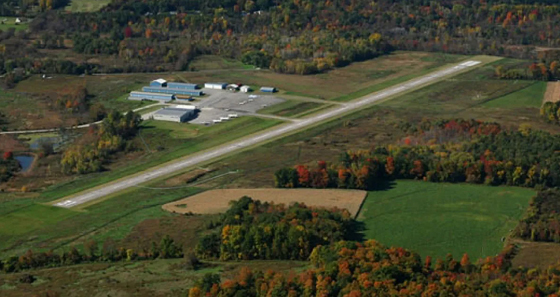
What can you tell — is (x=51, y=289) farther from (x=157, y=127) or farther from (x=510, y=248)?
(x=157, y=127)

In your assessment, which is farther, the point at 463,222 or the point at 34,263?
the point at 463,222

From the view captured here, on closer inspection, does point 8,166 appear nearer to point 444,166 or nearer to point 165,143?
point 165,143

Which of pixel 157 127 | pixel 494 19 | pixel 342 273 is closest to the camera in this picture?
pixel 342 273

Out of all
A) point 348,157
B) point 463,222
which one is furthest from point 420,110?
point 463,222

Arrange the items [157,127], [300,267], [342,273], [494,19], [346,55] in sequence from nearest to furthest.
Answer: [342,273], [300,267], [157,127], [346,55], [494,19]

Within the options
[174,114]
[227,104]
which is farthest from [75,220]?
[227,104]
